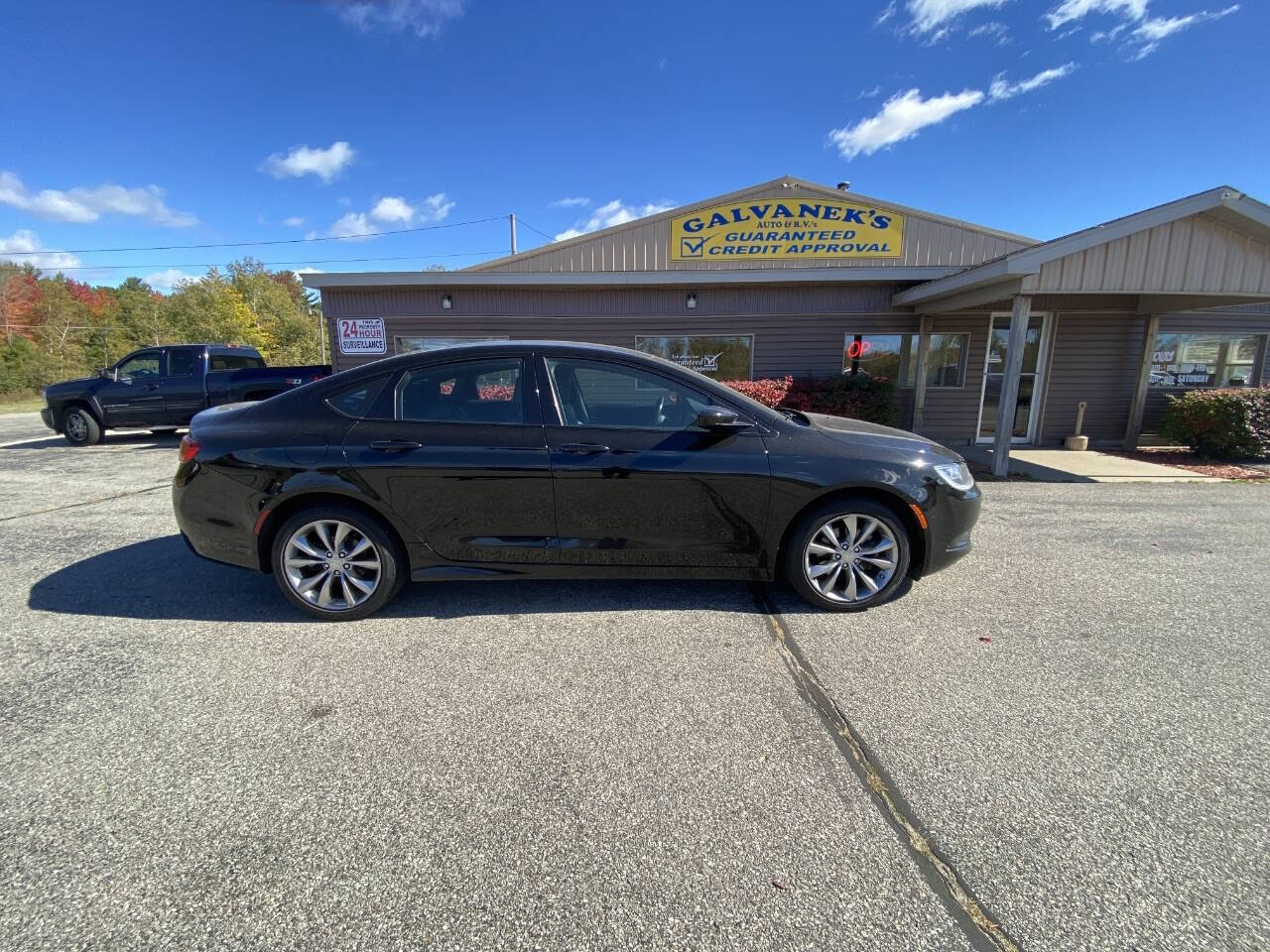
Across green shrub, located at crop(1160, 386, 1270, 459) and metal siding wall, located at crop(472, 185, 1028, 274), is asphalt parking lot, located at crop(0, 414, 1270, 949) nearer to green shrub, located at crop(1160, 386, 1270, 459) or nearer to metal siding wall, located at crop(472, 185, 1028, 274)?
green shrub, located at crop(1160, 386, 1270, 459)

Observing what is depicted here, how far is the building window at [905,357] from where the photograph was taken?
410 inches

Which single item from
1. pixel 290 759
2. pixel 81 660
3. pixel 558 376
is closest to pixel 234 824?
pixel 290 759

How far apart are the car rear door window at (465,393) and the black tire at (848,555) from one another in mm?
1836

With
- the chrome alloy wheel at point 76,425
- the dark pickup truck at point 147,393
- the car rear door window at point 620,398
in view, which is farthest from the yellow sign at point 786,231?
the chrome alloy wheel at point 76,425

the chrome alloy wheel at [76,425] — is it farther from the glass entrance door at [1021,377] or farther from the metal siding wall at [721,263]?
the glass entrance door at [1021,377]

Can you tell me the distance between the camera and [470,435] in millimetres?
3178

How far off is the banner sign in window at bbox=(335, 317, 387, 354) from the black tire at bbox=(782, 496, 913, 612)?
9729mm

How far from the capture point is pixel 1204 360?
10.6 meters

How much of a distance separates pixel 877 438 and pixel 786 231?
9.90 m

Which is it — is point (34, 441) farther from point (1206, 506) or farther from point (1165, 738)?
point (1206, 506)

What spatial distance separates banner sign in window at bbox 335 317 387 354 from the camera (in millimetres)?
10344

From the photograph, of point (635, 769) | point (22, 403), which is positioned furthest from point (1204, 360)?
point (22, 403)

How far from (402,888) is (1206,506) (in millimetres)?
8238

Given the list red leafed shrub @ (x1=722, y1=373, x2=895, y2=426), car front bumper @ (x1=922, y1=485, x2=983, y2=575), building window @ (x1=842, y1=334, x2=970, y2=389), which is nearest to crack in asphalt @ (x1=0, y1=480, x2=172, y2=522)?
car front bumper @ (x1=922, y1=485, x2=983, y2=575)
